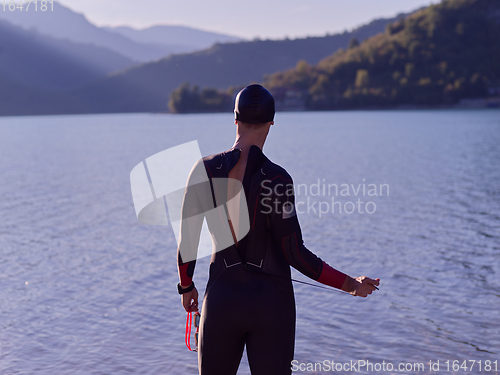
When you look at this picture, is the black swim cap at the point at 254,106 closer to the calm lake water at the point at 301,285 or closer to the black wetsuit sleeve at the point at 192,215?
the black wetsuit sleeve at the point at 192,215

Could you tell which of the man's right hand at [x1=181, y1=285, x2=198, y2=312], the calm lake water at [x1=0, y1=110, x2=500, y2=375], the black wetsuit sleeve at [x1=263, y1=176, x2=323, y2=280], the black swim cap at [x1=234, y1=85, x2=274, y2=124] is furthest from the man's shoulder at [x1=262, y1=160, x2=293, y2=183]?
the calm lake water at [x1=0, y1=110, x2=500, y2=375]

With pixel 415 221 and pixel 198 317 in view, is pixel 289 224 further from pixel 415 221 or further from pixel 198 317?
pixel 415 221

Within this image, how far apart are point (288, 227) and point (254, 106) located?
0.76 metres

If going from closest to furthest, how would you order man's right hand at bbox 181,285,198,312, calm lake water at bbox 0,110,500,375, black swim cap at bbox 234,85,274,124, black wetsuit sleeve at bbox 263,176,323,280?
black wetsuit sleeve at bbox 263,176,323,280 → black swim cap at bbox 234,85,274,124 → man's right hand at bbox 181,285,198,312 → calm lake water at bbox 0,110,500,375

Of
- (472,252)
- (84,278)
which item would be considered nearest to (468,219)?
(472,252)

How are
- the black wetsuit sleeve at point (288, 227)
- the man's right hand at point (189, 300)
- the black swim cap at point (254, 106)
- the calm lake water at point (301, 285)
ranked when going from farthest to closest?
the calm lake water at point (301, 285), the man's right hand at point (189, 300), the black swim cap at point (254, 106), the black wetsuit sleeve at point (288, 227)

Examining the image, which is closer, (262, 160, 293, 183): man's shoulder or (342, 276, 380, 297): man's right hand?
(262, 160, 293, 183): man's shoulder

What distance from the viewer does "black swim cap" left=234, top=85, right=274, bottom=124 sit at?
3.24m

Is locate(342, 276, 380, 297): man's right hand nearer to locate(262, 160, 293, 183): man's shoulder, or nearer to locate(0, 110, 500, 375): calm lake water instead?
locate(262, 160, 293, 183): man's shoulder

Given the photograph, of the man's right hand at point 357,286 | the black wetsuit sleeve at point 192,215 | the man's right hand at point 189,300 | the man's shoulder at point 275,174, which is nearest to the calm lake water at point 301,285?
the man's right hand at point 189,300

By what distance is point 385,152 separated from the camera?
47.3 metres

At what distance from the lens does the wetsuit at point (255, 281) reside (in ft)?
10.5

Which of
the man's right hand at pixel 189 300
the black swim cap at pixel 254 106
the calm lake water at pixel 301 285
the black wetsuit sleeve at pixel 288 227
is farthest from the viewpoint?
the calm lake water at pixel 301 285

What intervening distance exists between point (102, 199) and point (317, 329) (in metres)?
18.1
